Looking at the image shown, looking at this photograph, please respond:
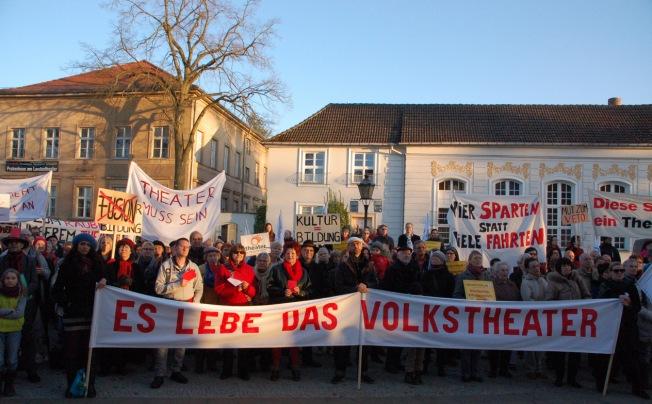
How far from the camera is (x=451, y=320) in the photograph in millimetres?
7238

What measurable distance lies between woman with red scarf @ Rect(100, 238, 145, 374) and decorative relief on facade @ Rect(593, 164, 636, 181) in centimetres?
2844

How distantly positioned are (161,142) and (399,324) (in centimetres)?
2987

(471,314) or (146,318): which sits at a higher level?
(471,314)

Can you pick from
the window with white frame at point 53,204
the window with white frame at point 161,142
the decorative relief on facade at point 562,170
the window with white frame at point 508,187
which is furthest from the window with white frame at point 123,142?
the decorative relief on facade at point 562,170

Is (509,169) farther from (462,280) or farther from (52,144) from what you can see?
(52,144)

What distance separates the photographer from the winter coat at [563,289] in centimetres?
773

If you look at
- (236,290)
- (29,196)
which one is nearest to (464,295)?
(236,290)

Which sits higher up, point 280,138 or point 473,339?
point 280,138

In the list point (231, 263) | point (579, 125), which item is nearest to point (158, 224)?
point (231, 263)

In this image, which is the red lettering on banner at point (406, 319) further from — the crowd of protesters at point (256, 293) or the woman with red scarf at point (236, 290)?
the woman with red scarf at point (236, 290)

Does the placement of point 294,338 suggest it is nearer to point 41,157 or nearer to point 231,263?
point 231,263

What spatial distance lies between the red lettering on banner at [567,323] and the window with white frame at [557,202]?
25.0 meters

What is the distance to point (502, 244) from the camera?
34.9 feet

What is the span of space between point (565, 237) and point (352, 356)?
82.7 feet
